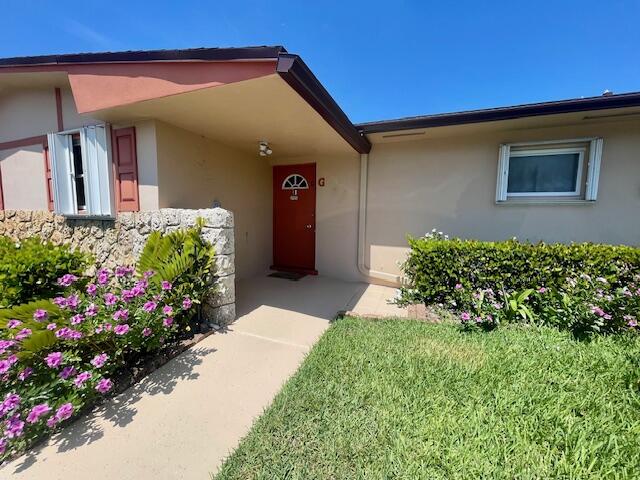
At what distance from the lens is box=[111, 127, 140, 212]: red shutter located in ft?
13.9

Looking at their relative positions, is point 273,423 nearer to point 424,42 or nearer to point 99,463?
point 99,463

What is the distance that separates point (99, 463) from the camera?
175cm

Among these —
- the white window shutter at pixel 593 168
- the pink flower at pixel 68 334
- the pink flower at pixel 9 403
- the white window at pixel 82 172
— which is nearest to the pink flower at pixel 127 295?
the pink flower at pixel 68 334

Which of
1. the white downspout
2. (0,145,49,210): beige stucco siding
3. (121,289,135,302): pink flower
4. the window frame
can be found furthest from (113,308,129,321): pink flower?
the window frame

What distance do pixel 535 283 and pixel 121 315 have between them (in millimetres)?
4947

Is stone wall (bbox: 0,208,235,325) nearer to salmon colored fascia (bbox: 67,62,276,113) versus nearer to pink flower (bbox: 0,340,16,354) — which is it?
salmon colored fascia (bbox: 67,62,276,113)

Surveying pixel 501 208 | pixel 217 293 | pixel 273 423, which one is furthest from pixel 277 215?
pixel 273 423

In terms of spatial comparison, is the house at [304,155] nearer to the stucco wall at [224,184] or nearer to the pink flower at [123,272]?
the stucco wall at [224,184]

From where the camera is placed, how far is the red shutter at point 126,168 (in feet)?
13.9

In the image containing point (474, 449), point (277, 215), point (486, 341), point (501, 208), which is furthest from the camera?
point (277, 215)

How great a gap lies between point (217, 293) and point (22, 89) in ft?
20.4

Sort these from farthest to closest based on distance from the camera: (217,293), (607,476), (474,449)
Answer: (217,293) < (474,449) < (607,476)

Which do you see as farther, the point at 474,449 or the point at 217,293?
the point at 217,293

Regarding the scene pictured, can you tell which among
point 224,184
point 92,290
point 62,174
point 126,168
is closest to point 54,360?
point 92,290
